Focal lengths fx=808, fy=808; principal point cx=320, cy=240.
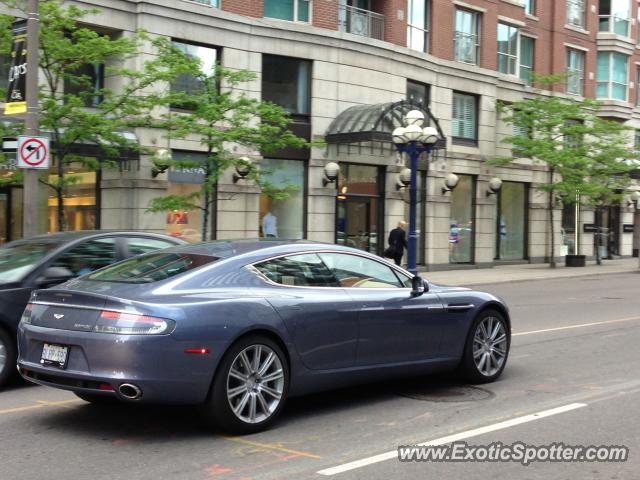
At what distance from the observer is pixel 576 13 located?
37438mm

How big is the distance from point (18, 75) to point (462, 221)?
67.8 ft

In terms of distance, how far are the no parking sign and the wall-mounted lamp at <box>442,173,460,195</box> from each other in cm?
1805

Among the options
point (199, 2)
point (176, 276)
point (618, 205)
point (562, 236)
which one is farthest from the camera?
point (618, 205)

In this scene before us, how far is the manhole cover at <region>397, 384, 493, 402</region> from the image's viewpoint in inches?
296

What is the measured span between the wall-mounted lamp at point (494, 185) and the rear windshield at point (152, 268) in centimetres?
2539

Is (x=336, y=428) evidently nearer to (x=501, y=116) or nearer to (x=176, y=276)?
(x=176, y=276)

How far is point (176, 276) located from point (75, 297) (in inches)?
30.3

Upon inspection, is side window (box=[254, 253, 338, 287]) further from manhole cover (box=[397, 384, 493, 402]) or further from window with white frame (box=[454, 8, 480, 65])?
window with white frame (box=[454, 8, 480, 65])

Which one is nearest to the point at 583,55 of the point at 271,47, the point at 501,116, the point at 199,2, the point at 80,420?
the point at 501,116

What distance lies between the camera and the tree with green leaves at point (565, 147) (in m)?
30.7

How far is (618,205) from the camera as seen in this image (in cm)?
4128

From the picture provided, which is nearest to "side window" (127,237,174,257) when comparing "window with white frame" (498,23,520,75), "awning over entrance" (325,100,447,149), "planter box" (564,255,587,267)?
"awning over entrance" (325,100,447,149)

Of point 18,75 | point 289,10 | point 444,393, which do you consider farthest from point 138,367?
point 289,10

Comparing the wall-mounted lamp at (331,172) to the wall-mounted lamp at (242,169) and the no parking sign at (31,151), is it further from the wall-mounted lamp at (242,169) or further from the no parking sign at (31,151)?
the no parking sign at (31,151)
